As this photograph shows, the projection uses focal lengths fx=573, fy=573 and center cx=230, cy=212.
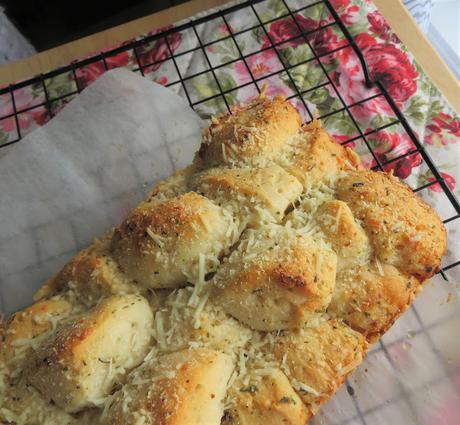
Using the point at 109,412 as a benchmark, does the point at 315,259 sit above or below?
above

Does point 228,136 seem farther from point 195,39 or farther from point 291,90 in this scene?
point 195,39

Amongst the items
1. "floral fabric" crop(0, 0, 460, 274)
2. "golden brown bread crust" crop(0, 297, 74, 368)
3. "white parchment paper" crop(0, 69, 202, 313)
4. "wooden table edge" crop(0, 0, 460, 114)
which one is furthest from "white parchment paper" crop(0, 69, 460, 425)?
"golden brown bread crust" crop(0, 297, 74, 368)

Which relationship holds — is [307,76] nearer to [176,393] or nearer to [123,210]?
[123,210]

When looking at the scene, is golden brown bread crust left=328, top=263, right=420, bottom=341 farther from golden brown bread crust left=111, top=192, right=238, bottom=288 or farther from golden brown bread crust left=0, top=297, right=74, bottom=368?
golden brown bread crust left=0, top=297, right=74, bottom=368

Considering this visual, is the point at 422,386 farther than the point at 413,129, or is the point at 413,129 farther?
the point at 413,129

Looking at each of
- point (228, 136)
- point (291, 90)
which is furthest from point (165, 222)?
point (291, 90)

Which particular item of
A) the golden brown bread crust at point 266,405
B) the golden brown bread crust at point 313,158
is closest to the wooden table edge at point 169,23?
the golden brown bread crust at point 313,158
